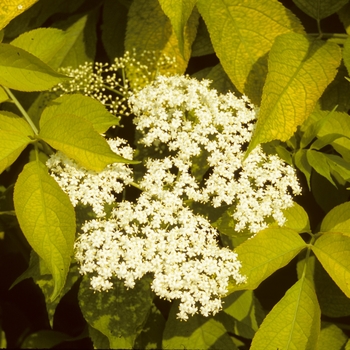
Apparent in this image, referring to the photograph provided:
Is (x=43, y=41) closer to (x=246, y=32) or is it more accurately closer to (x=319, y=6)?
(x=246, y=32)

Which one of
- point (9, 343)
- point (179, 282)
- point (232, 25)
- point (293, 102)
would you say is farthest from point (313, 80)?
point (9, 343)

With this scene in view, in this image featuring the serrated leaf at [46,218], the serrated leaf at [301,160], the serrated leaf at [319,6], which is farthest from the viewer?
the serrated leaf at [319,6]

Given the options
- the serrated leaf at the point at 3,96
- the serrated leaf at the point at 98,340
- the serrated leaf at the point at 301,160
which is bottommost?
the serrated leaf at the point at 98,340

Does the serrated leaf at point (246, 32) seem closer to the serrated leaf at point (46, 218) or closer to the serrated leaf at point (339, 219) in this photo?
the serrated leaf at point (339, 219)

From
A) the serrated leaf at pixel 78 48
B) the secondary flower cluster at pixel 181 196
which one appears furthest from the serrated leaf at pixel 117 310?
the serrated leaf at pixel 78 48

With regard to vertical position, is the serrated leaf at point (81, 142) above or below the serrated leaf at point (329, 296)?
above

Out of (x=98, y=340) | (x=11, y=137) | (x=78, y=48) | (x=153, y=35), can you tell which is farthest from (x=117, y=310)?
(x=78, y=48)

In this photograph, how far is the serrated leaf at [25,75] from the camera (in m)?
1.42

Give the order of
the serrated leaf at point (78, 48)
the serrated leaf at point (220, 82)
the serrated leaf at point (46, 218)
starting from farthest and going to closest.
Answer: the serrated leaf at point (78, 48), the serrated leaf at point (220, 82), the serrated leaf at point (46, 218)

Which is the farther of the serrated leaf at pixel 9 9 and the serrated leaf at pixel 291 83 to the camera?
the serrated leaf at pixel 9 9

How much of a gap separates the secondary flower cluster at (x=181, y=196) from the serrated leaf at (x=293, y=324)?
0.16 metres

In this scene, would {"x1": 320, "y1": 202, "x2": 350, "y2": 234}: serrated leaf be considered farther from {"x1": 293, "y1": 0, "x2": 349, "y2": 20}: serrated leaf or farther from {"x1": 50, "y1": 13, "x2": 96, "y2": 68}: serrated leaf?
{"x1": 50, "y1": 13, "x2": 96, "y2": 68}: serrated leaf

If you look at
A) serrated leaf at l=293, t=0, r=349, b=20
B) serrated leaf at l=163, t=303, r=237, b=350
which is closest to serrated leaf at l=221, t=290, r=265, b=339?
serrated leaf at l=163, t=303, r=237, b=350

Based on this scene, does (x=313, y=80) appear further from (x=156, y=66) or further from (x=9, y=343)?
(x=9, y=343)
